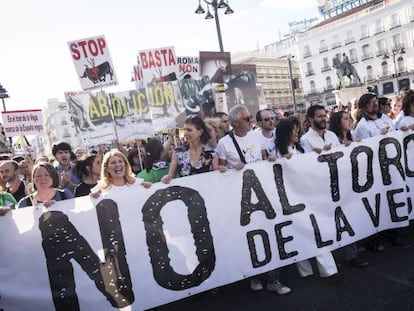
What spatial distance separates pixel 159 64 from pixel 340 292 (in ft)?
19.8

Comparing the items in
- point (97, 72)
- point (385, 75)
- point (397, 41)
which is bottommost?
point (97, 72)

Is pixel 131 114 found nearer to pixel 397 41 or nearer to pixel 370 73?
pixel 397 41

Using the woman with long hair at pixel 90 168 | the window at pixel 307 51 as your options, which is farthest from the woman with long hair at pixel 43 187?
the window at pixel 307 51

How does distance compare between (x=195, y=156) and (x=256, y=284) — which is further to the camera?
(x=195, y=156)

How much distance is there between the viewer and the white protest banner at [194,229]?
10.2 feet

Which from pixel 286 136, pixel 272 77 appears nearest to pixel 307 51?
pixel 272 77

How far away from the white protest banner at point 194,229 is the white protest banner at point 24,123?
5394mm

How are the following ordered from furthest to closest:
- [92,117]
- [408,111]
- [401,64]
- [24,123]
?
[401,64] < [24,123] < [92,117] < [408,111]

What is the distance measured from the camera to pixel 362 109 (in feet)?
14.9

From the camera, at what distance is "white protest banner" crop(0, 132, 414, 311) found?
3.10 m

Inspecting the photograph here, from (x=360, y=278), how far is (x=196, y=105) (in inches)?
185

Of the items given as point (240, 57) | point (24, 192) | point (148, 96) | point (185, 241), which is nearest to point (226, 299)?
point (185, 241)

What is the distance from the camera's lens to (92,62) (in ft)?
22.0

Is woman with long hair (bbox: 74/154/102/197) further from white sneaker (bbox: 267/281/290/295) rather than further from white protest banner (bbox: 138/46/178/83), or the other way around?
white protest banner (bbox: 138/46/178/83)
